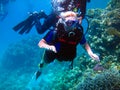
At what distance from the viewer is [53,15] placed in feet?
21.3

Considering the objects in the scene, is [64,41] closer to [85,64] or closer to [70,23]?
[70,23]

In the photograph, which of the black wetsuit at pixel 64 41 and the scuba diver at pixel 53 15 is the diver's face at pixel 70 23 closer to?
the black wetsuit at pixel 64 41

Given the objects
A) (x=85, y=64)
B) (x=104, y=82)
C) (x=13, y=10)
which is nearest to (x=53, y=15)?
(x=104, y=82)

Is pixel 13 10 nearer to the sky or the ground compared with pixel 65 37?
nearer to the sky

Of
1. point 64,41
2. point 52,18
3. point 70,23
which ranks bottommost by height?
point 64,41

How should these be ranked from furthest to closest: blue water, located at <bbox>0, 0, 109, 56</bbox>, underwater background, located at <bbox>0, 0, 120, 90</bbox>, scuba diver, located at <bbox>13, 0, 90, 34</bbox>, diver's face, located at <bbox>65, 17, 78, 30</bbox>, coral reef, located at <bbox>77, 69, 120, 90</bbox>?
blue water, located at <bbox>0, 0, 109, 56</bbox> → underwater background, located at <bbox>0, 0, 120, 90</bbox> → coral reef, located at <bbox>77, 69, 120, 90</bbox> → scuba diver, located at <bbox>13, 0, 90, 34</bbox> → diver's face, located at <bbox>65, 17, 78, 30</bbox>

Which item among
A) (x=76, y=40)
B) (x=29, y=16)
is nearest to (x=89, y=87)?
(x=76, y=40)

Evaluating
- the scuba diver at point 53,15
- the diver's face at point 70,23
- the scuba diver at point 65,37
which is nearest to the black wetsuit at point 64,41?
the scuba diver at point 65,37

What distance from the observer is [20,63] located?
77.6 feet

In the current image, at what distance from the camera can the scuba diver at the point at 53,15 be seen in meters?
6.52

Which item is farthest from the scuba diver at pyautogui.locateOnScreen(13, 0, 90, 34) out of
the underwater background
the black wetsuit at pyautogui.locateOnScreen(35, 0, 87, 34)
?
the underwater background

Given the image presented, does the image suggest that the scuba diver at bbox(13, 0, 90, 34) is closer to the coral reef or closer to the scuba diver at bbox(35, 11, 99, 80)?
the scuba diver at bbox(35, 11, 99, 80)

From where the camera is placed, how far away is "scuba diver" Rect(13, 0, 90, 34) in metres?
6.52

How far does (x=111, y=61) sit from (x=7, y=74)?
14.7m
